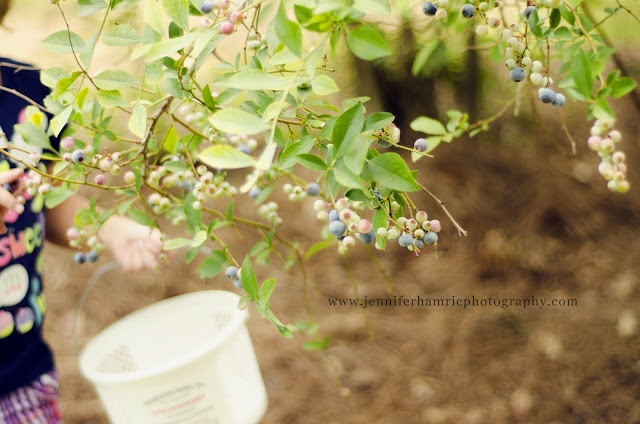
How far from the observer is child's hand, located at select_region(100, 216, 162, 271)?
1.30 metres

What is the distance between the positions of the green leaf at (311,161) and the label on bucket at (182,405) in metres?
0.68

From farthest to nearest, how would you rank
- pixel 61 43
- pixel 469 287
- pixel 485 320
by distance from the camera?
1. pixel 469 287
2. pixel 485 320
3. pixel 61 43

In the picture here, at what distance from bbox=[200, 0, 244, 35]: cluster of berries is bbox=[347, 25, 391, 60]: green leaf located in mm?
98

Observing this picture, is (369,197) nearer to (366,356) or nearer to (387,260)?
(366,356)

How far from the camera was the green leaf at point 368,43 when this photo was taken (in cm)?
46

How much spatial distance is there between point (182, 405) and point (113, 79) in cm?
68

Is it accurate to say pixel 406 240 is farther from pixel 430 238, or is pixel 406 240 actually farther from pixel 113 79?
pixel 113 79

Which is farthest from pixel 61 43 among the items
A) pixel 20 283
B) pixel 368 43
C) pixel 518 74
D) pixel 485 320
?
pixel 485 320

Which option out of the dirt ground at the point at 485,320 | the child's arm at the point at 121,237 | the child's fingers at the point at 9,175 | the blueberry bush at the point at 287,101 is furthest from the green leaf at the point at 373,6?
the dirt ground at the point at 485,320

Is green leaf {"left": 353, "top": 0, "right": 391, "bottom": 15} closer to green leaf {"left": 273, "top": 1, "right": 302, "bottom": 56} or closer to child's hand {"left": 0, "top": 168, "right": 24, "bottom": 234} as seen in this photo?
green leaf {"left": 273, "top": 1, "right": 302, "bottom": 56}

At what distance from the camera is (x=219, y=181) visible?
79 cm

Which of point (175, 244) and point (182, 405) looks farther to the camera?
point (182, 405)

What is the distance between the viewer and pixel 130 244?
1.35 m

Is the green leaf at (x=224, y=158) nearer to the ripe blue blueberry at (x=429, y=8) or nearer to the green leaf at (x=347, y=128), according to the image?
the green leaf at (x=347, y=128)
